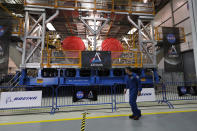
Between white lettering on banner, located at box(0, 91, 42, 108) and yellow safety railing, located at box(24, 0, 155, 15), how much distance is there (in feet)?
24.4

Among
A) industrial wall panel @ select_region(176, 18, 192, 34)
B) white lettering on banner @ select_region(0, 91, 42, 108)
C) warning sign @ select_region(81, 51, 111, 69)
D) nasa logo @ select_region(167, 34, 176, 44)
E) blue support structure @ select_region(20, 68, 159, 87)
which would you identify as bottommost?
white lettering on banner @ select_region(0, 91, 42, 108)

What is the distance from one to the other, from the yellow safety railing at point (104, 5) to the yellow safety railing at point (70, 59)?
397 centimetres

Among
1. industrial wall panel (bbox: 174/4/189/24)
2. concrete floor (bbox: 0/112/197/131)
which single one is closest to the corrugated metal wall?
industrial wall panel (bbox: 174/4/189/24)

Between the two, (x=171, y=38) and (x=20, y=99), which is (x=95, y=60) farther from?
(x=171, y=38)

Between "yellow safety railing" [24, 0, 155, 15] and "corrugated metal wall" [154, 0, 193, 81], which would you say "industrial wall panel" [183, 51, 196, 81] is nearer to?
"corrugated metal wall" [154, 0, 193, 81]

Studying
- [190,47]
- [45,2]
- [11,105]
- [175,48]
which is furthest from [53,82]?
[190,47]

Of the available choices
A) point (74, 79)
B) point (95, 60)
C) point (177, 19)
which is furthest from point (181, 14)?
point (74, 79)

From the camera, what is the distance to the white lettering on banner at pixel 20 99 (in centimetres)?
403

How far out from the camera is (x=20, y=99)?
13.6 ft

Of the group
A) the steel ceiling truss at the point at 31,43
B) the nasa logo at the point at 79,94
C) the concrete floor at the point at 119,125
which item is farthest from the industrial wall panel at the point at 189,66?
the steel ceiling truss at the point at 31,43

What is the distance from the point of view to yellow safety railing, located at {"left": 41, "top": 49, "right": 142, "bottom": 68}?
24.9ft

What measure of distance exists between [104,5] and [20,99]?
9538 mm

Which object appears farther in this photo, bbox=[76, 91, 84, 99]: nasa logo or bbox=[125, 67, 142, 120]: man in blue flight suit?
bbox=[76, 91, 84, 99]: nasa logo

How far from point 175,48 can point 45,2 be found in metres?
12.4
